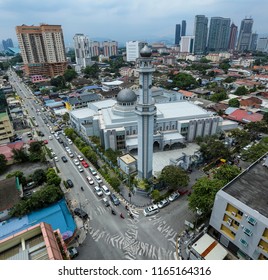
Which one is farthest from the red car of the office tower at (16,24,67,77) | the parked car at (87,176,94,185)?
the office tower at (16,24,67,77)

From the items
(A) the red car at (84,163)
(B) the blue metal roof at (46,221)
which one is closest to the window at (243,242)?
(B) the blue metal roof at (46,221)

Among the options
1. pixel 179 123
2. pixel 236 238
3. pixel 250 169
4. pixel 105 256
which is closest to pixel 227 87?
pixel 179 123

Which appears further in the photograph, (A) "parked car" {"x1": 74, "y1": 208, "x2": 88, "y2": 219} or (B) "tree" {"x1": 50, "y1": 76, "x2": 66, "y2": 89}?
(B) "tree" {"x1": 50, "y1": 76, "x2": 66, "y2": 89}

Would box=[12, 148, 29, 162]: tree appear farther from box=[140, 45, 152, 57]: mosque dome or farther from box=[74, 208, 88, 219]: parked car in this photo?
box=[140, 45, 152, 57]: mosque dome

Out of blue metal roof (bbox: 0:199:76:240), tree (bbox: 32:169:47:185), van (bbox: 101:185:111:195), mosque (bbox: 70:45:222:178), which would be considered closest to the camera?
blue metal roof (bbox: 0:199:76:240)

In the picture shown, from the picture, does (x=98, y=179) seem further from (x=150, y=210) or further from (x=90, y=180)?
(x=150, y=210)

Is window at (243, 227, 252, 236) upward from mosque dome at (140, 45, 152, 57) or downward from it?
Result: downward

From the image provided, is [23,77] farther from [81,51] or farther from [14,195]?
[14,195]
